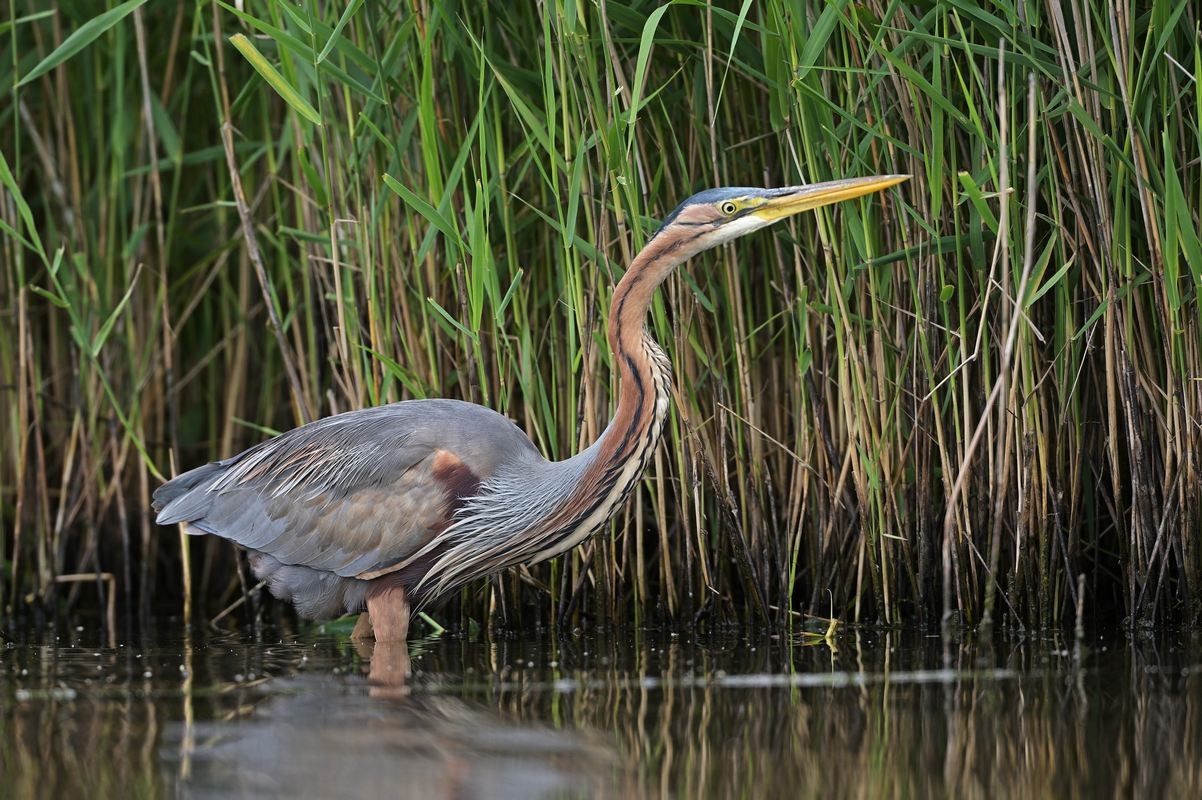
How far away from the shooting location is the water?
2.89 metres

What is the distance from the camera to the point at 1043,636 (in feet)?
15.1

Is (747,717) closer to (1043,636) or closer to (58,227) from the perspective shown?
(1043,636)

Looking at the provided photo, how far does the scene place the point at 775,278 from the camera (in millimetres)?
5281

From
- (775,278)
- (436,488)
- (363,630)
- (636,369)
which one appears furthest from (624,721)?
(775,278)

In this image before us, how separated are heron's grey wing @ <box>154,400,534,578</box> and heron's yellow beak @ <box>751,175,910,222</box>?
115 cm

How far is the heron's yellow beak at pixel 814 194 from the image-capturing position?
4.38m

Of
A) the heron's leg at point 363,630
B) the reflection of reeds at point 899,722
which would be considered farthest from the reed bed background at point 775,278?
the reflection of reeds at point 899,722

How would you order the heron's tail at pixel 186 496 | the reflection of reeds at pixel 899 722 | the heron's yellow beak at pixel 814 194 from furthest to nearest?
1. the heron's tail at pixel 186 496
2. the heron's yellow beak at pixel 814 194
3. the reflection of reeds at pixel 899 722

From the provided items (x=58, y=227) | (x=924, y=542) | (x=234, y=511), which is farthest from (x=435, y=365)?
(x=58, y=227)

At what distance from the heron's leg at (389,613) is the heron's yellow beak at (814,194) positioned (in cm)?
175

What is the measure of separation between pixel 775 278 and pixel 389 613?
69.9 inches

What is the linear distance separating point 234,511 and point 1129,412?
297 centimetres

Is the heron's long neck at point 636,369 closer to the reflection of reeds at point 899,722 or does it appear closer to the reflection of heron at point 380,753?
the reflection of reeds at point 899,722

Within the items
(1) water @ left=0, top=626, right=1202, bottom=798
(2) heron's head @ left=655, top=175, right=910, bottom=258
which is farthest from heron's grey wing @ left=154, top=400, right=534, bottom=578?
(2) heron's head @ left=655, top=175, right=910, bottom=258
